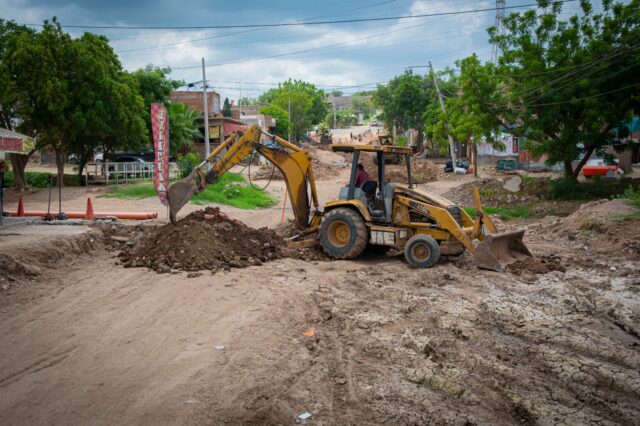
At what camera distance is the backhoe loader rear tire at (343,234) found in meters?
11.4

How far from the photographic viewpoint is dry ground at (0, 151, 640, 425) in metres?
5.12

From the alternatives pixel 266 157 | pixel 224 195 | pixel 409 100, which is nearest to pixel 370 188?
pixel 266 157

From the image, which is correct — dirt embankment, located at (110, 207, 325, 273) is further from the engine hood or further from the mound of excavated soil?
the mound of excavated soil

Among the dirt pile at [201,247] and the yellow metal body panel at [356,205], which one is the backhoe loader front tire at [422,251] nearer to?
the yellow metal body panel at [356,205]

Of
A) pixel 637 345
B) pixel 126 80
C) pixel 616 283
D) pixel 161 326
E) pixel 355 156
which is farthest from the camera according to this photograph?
pixel 126 80

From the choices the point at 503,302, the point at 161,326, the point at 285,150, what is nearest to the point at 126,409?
the point at 161,326

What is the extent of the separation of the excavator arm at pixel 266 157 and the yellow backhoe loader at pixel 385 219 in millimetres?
22

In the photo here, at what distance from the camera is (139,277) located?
32.1 feet

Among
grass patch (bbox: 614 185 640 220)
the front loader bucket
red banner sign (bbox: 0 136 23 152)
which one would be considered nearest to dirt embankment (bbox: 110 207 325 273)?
the front loader bucket

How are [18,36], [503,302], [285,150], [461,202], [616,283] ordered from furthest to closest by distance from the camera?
[461,202] < [18,36] < [285,150] < [616,283] < [503,302]

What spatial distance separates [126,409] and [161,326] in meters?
2.34

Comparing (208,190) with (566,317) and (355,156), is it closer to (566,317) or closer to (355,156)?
(355,156)

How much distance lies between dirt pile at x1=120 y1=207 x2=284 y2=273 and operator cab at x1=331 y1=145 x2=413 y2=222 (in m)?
2.12

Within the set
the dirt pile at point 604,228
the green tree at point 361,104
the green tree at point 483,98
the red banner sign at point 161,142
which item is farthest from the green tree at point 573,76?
the green tree at point 361,104
